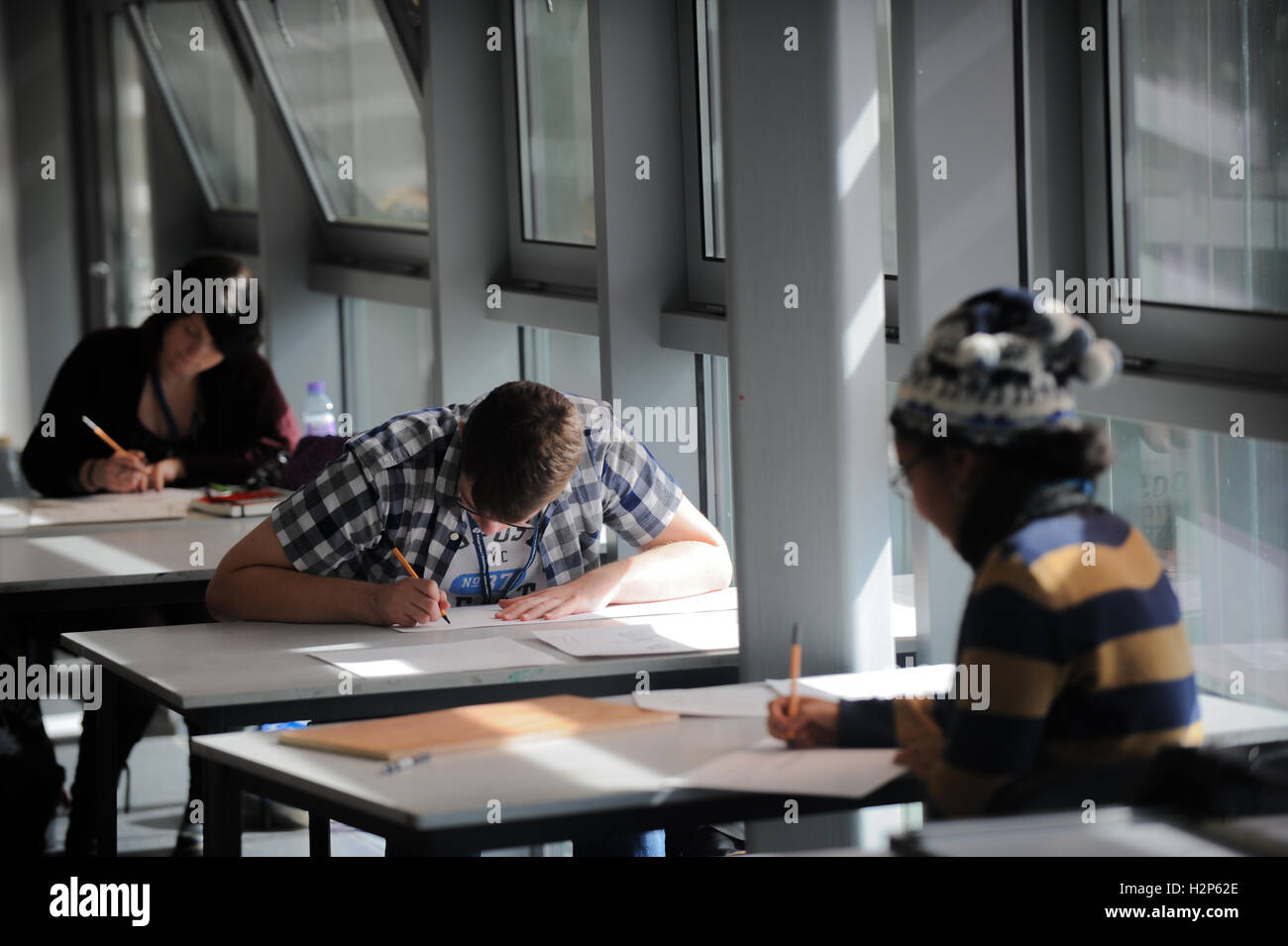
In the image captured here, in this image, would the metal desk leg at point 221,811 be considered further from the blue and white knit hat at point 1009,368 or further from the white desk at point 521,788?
the blue and white knit hat at point 1009,368

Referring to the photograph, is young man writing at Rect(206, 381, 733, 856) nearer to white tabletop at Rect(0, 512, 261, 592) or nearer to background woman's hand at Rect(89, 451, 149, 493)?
white tabletop at Rect(0, 512, 261, 592)

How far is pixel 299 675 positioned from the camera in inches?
102

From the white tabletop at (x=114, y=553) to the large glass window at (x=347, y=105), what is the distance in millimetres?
1827

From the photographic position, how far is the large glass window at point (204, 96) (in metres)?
7.44

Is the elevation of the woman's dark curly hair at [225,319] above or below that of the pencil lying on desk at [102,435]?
above

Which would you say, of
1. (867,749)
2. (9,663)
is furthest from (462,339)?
(867,749)

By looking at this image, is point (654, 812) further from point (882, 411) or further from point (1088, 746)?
point (882, 411)

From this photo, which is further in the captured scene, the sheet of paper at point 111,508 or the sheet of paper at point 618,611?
the sheet of paper at point 111,508

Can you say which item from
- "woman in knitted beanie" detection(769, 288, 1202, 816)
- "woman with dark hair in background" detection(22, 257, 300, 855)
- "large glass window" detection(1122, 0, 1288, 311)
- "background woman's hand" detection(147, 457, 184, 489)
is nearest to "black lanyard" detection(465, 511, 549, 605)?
"large glass window" detection(1122, 0, 1288, 311)

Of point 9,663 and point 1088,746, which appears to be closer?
point 1088,746

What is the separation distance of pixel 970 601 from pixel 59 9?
726cm

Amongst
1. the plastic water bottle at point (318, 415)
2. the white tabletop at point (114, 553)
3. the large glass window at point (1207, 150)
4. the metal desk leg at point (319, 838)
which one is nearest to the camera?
the large glass window at point (1207, 150)

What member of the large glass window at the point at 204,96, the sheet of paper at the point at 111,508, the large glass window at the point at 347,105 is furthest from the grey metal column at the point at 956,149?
the large glass window at the point at 204,96
